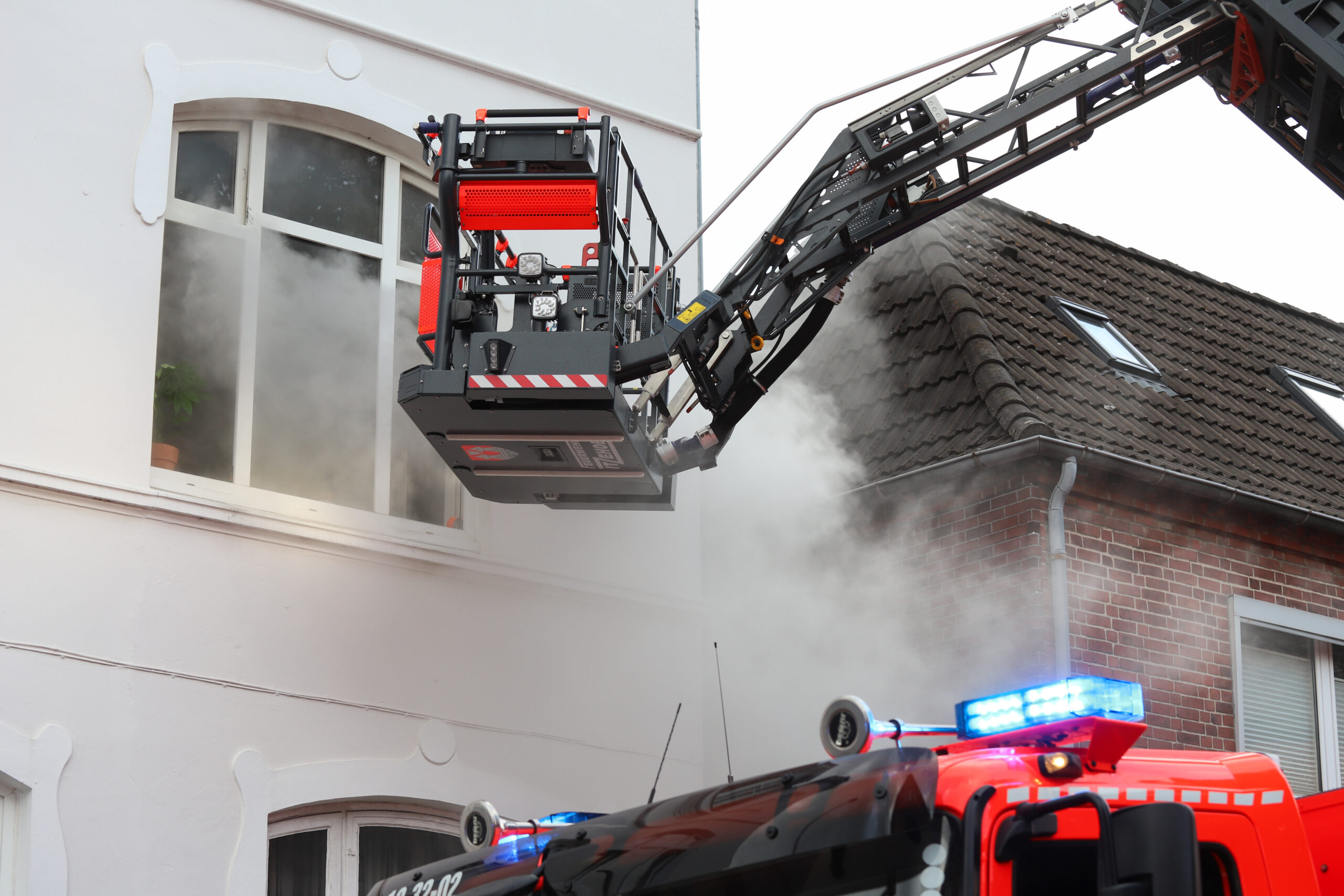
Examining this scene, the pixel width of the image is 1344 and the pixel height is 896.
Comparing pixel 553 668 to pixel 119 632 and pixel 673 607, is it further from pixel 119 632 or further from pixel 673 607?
pixel 119 632

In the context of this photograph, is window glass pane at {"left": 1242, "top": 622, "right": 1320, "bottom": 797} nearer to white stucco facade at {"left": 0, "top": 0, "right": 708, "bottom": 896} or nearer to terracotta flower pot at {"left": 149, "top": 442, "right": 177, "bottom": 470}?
white stucco facade at {"left": 0, "top": 0, "right": 708, "bottom": 896}

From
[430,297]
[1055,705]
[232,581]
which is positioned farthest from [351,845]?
[1055,705]

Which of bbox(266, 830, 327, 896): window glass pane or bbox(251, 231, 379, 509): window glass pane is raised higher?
bbox(251, 231, 379, 509): window glass pane

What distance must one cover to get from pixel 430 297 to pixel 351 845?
10.0ft

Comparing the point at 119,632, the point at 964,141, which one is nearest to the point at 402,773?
the point at 119,632

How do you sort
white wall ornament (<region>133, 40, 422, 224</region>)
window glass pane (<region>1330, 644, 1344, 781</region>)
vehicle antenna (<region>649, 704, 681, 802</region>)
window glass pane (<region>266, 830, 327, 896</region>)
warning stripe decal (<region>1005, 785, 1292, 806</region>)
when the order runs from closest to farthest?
warning stripe decal (<region>1005, 785, 1292, 806</region>) → vehicle antenna (<region>649, 704, 681, 802</region>) → window glass pane (<region>266, 830, 327, 896</region>) → white wall ornament (<region>133, 40, 422, 224</region>) → window glass pane (<region>1330, 644, 1344, 781</region>)

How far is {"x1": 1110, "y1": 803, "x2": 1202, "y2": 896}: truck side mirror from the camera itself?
305 centimetres

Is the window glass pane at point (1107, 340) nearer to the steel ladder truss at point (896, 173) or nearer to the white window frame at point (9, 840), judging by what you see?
the steel ladder truss at point (896, 173)

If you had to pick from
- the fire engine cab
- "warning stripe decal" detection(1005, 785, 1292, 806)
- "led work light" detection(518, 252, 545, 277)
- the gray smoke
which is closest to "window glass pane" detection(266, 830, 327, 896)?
the gray smoke

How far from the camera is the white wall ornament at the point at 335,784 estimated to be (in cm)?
703

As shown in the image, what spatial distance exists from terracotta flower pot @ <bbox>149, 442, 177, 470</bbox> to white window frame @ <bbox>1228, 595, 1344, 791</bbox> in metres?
6.37

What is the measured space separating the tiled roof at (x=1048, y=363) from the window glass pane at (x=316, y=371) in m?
3.44

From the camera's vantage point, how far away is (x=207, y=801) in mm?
6984

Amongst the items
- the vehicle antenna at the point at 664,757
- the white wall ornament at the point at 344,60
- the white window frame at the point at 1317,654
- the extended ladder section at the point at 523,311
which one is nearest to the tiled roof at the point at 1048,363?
the white window frame at the point at 1317,654
